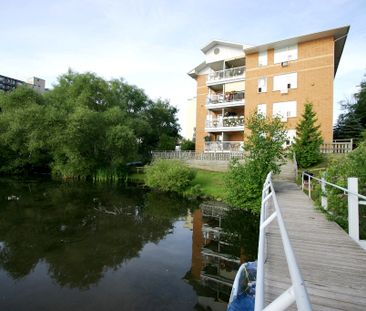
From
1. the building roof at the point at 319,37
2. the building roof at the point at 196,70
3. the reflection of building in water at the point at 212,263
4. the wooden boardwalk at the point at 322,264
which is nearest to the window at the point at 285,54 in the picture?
the building roof at the point at 319,37

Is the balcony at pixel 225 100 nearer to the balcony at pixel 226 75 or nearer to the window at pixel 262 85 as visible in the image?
the balcony at pixel 226 75

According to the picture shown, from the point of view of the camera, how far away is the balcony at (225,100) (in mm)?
28641

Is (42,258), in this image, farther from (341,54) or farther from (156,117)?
(156,117)

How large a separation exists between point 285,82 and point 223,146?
8.67m

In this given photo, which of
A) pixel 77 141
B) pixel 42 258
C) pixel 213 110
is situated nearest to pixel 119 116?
pixel 77 141

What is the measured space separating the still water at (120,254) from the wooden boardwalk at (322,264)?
234cm

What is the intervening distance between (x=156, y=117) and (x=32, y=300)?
4093 centimetres

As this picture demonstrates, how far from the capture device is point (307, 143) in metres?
20.8

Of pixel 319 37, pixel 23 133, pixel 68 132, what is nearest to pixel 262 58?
pixel 319 37

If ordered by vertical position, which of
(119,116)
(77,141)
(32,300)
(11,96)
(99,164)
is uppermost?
(11,96)

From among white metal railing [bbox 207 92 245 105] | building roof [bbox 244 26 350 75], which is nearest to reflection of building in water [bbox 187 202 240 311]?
white metal railing [bbox 207 92 245 105]

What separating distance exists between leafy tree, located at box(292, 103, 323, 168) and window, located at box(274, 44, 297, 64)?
6.46 meters

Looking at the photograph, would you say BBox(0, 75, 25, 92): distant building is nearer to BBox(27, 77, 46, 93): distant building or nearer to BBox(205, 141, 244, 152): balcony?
BBox(27, 77, 46, 93): distant building

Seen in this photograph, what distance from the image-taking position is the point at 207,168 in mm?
25422
